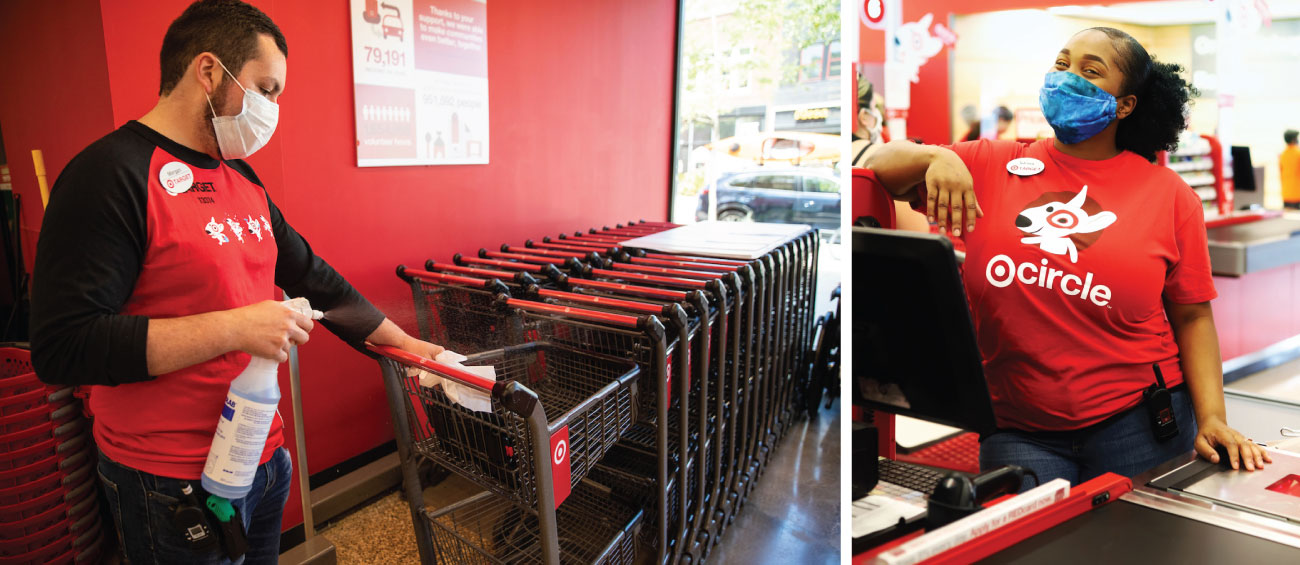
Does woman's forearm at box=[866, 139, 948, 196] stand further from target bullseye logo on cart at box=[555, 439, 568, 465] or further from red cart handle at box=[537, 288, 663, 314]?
red cart handle at box=[537, 288, 663, 314]

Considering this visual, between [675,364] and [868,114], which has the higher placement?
[868,114]

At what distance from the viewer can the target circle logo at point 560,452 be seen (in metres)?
1.78

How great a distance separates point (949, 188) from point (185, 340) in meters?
1.45

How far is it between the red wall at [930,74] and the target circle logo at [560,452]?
2473 mm

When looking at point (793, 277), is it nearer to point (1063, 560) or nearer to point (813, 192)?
point (813, 192)

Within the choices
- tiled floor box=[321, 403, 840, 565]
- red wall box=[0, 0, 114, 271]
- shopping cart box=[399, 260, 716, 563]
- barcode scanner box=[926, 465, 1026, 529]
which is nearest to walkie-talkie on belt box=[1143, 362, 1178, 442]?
barcode scanner box=[926, 465, 1026, 529]

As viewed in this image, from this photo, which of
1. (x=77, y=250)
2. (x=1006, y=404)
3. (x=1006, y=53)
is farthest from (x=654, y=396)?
(x=1006, y=53)

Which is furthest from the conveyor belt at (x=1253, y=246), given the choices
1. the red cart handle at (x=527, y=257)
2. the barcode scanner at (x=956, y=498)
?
the red cart handle at (x=527, y=257)

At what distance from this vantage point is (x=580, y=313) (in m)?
2.35

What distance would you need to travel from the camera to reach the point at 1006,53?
320cm

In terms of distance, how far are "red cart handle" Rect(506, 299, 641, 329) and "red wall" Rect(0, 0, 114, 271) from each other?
1399mm

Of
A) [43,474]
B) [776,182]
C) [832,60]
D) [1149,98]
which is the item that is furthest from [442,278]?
[832,60]

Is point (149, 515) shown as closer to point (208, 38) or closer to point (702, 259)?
point (208, 38)

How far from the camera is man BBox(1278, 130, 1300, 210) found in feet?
10.1
